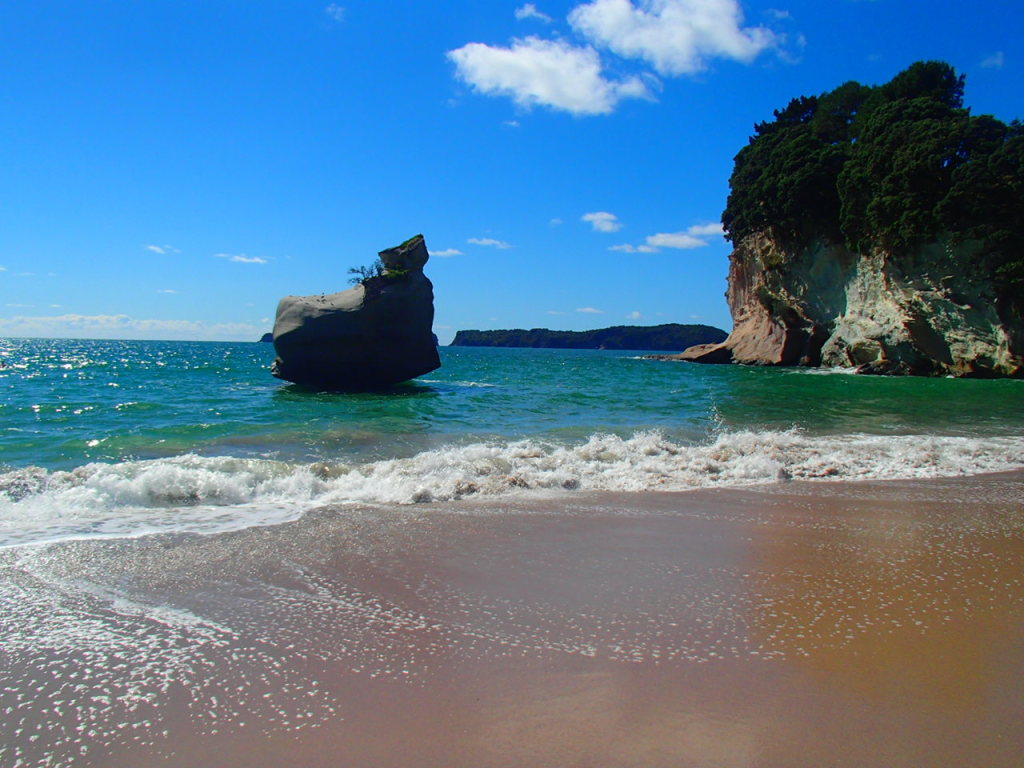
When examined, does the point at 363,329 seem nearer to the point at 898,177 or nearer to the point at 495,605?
the point at 495,605

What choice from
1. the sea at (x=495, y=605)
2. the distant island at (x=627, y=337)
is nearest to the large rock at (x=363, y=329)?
the sea at (x=495, y=605)

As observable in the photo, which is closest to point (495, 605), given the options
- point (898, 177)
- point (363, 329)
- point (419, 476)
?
point (419, 476)

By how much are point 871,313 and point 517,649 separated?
44612 mm

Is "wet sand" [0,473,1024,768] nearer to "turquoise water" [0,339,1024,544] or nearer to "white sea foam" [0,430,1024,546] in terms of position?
"white sea foam" [0,430,1024,546]

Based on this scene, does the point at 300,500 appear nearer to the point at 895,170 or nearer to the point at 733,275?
the point at 895,170

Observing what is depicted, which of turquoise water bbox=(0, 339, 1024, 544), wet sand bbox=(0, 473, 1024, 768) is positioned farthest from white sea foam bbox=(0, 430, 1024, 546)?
wet sand bbox=(0, 473, 1024, 768)

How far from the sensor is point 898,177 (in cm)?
3591

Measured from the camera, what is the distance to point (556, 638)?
3875 millimetres

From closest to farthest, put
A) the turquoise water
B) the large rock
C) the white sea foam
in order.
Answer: the white sea foam, the turquoise water, the large rock

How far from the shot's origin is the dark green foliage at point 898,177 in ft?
107

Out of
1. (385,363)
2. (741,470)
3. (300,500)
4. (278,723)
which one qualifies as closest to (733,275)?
(385,363)

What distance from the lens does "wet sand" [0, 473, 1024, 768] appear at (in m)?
2.85

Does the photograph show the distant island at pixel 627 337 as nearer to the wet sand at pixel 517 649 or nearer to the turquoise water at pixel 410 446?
the turquoise water at pixel 410 446

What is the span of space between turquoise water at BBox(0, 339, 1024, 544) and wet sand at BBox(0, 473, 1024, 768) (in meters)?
1.74
